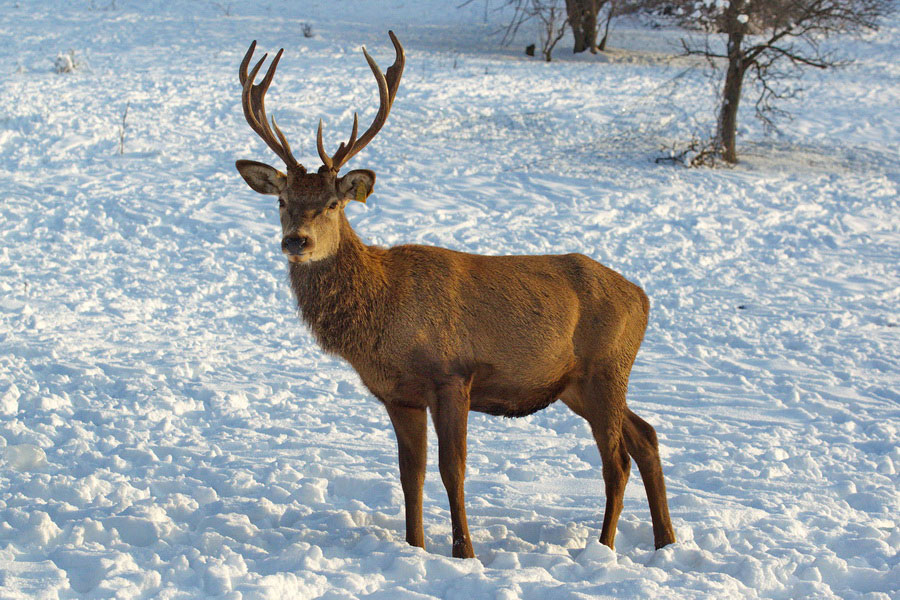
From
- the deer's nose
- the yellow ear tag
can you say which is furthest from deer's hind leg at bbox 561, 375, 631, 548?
the deer's nose

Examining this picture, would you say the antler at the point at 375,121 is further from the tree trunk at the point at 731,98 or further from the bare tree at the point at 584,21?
the bare tree at the point at 584,21

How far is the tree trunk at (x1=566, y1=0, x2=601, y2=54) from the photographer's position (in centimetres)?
2311

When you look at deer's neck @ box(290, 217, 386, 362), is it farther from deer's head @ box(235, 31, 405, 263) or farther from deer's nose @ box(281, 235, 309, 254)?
deer's nose @ box(281, 235, 309, 254)

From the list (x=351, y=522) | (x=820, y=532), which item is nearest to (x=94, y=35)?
(x=351, y=522)

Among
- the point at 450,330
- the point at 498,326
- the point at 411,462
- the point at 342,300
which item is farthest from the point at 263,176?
the point at 411,462

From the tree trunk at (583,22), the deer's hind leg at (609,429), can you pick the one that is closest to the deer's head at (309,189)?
the deer's hind leg at (609,429)

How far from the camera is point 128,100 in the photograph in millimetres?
16891

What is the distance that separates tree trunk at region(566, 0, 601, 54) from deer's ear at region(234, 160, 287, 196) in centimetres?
1855

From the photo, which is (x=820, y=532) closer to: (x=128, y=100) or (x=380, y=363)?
(x=380, y=363)

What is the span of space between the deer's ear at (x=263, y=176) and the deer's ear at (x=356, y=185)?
0.39m

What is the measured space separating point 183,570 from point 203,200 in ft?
31.8

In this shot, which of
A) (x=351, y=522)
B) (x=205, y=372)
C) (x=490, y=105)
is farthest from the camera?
(x=490, y=105)

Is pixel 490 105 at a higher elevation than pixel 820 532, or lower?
higher

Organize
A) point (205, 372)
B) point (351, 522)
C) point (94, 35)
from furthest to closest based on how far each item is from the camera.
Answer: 1. point (94, 35)
2. point (205, 372)
3. point (351, 522)
